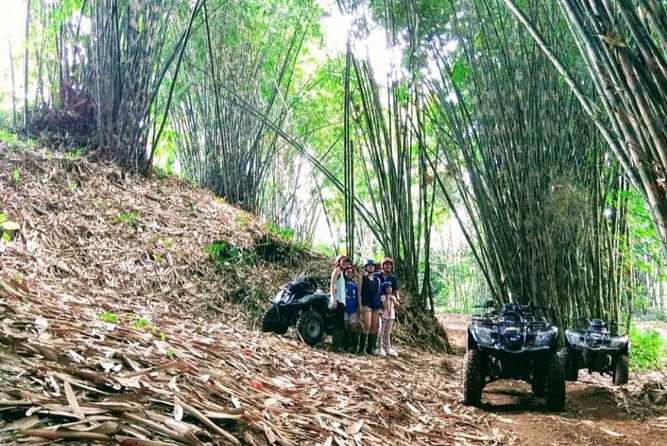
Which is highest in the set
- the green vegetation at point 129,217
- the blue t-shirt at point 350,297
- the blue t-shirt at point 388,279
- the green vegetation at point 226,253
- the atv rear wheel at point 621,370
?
the green vegetation at point 129,217

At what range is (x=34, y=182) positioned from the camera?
4.84 metres

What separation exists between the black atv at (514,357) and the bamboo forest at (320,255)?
13 millimetres

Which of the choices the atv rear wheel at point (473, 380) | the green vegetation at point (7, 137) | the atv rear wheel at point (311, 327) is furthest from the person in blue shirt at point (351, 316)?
the green vegetation at point (7, 137)

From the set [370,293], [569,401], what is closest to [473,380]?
[569,401]

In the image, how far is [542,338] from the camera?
3.48m

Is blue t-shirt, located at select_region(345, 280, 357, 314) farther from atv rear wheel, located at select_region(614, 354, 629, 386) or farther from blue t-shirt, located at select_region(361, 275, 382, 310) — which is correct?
atv rear wheel, located at select_region(614, 354, 629, 386)

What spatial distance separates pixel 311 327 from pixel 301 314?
128 millimetres

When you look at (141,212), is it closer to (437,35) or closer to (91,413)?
(437,35)

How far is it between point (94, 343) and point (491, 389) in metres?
2.97

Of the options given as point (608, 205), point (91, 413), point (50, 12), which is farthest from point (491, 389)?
point (50, 12)

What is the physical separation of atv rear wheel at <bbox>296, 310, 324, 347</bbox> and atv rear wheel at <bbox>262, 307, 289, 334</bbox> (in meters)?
0.15

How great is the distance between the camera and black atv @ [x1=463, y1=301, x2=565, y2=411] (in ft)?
11.2

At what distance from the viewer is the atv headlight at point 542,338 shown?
3.46 m

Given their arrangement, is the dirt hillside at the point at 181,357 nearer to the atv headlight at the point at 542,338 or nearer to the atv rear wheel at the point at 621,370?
the atv rear wheel at the point at 621,370
